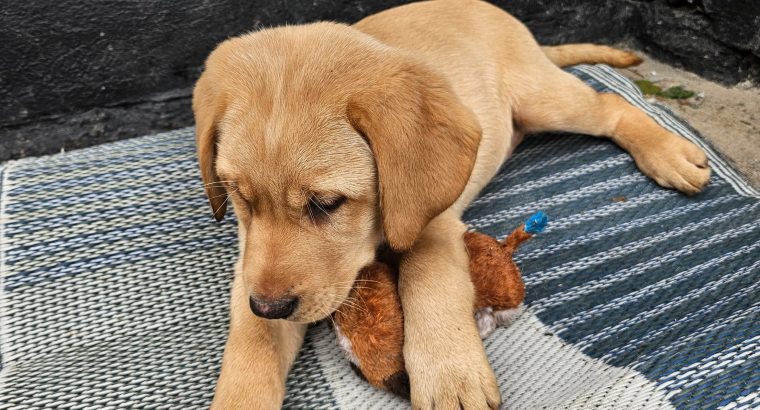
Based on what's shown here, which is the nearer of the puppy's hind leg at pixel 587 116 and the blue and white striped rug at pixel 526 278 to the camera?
the blue and white striped rug at pixel 526 278

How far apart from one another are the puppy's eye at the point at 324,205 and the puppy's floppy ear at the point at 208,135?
0.51 m

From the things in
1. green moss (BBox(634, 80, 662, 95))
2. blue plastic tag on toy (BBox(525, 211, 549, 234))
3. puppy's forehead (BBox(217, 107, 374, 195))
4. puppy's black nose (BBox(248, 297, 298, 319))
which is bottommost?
green moss (BBox(634, 80, 662, 95))

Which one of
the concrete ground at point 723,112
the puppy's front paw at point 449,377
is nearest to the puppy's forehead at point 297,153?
the puppy's front paw at point 449,377

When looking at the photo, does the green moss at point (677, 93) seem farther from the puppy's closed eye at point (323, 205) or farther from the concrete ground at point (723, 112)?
the puppy's closed eye at point (323, 205)

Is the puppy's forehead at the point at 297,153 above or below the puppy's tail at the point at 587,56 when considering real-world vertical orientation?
above

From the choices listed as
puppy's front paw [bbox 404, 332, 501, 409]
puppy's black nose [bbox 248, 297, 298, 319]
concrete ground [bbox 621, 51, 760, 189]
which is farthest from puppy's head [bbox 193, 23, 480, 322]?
concrete ground [bbox 621, 51, 760, 189]

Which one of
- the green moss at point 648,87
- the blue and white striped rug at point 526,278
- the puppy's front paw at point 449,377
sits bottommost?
the green moss at point 648,87

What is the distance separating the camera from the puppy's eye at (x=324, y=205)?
2273mm

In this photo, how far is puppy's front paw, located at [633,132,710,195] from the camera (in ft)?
12.0

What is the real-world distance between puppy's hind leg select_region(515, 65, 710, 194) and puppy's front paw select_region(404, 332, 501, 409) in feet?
6.74

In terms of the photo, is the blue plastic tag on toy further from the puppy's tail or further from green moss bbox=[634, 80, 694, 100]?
green moss bbox=[634, 80, 694, 100]

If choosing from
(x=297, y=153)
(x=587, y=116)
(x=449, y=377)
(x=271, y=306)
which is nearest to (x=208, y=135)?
(x=297, y=153)

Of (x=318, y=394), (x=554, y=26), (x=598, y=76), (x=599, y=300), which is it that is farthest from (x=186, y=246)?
(x=554, y=26)

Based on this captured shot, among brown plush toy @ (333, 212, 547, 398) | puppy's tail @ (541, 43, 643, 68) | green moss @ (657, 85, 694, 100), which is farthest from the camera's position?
green moss @ (657, 85, 694, 100)
